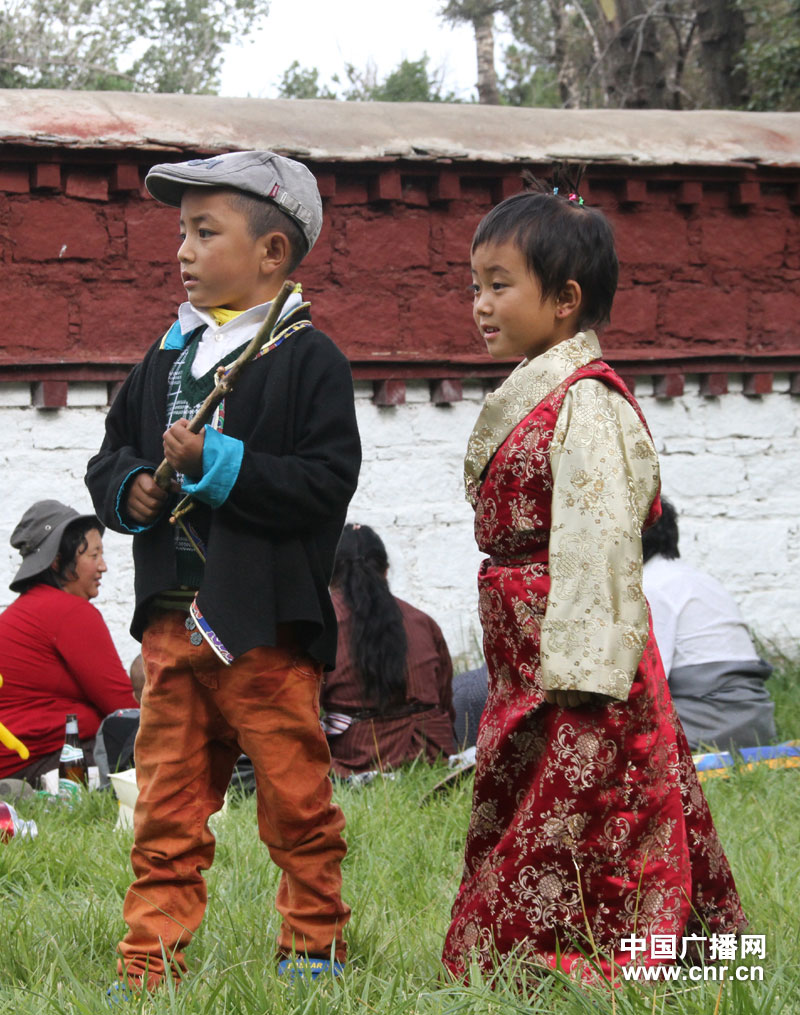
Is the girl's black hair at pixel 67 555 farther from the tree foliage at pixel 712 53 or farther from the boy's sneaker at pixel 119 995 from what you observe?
the tree foliage at pixel 712 53

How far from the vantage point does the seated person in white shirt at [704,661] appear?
516cm

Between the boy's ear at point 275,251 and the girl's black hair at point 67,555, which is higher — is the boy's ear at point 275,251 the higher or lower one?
the higher one

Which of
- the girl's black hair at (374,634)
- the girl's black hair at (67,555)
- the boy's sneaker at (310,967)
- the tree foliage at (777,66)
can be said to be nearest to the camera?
the boy's sneaker at (310,967)

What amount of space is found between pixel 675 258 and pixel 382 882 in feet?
14.8

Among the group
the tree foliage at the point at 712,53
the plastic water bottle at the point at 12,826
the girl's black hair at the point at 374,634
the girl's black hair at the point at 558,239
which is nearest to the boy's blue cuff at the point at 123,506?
the girl's black hair at the point at 558,239

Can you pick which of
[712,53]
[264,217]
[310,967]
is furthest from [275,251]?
[712,53]

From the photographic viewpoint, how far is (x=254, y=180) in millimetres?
2600

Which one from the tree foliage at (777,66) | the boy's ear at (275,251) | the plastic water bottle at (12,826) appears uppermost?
the tree foliage at (777,66)

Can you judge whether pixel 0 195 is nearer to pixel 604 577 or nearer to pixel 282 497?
pixel 282 497

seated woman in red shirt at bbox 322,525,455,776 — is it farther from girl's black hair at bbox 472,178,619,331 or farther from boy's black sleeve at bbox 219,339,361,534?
girl's black hair at bbox 472,178,619,331

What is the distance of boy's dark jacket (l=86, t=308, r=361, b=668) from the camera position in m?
2.48

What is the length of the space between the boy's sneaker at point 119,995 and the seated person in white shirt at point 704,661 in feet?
10.2

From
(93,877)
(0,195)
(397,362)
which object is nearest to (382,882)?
(93,877)

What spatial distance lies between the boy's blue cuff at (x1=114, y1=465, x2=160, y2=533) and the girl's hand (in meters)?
0.85
